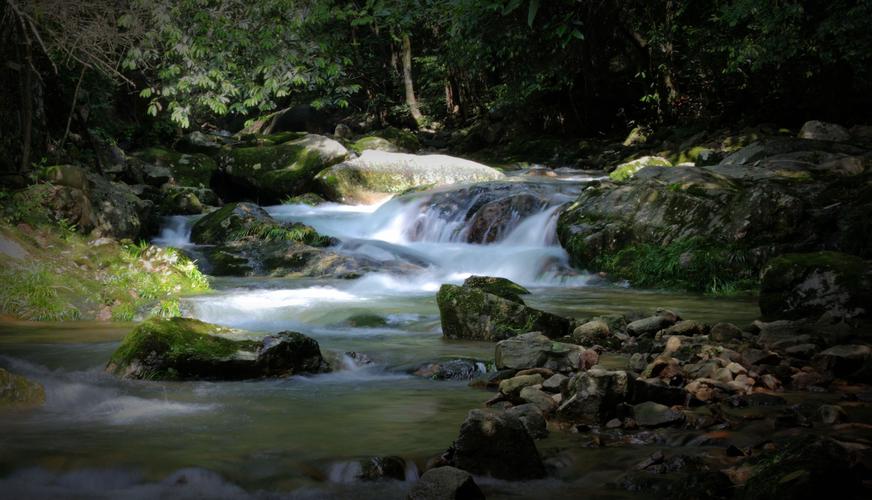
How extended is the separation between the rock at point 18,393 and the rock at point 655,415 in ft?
12.7

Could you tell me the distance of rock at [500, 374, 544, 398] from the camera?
484cm

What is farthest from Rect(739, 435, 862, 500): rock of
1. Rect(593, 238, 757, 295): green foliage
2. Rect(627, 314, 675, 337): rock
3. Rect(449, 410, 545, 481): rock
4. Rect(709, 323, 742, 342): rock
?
Rect(593, 238, 757, 295): green foliage

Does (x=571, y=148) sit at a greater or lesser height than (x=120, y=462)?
greater

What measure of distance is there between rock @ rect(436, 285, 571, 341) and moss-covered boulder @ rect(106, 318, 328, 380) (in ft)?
5.86

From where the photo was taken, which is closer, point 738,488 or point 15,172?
point 738,488

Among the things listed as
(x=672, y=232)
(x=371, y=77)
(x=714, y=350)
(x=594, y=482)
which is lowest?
(x=594, y=482)

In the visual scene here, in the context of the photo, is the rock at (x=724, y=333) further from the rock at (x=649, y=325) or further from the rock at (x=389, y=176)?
the rock at (x=389, y=176)

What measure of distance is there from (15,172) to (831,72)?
18790mm

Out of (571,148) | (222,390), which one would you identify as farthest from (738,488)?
(571,148)

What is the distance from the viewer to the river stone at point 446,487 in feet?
10.0

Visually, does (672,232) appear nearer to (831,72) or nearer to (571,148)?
(831,72)

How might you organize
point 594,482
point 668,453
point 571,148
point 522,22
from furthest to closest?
point 571,148 → point 522,22 → point 668,453 → point 594,482

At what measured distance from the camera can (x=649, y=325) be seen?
22.5ft

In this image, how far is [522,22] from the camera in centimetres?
615
